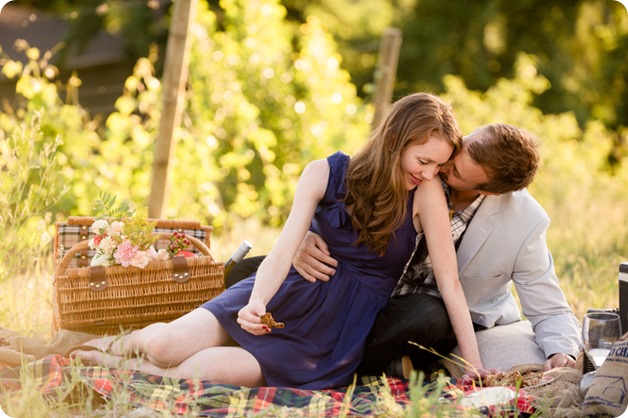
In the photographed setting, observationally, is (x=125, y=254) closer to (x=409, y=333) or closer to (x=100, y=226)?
(x=100, y=226)

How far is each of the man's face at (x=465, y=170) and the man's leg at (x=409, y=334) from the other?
519 millimetres

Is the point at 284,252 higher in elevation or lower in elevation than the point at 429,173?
lower

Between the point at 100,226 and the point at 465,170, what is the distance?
1.67 meters

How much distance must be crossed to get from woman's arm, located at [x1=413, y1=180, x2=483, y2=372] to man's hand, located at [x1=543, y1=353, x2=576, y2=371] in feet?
0.92

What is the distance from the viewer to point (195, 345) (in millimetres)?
3373

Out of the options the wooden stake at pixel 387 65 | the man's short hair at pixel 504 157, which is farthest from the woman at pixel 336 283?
the wooden stake at pixel 387 65

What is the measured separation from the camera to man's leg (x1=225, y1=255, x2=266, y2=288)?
13.5 feet

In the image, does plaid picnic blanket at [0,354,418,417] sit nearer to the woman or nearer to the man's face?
the woman

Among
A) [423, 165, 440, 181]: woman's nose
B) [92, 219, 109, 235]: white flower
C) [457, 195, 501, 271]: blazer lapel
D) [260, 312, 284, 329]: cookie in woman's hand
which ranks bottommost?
[260, 312, 284, 329]: cookie in woman's hand

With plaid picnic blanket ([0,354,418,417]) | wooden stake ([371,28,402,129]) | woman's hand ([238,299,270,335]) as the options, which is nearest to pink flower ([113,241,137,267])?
plaid picnic blanket ([0,354,418,417])

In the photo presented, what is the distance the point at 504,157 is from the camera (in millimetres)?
3455

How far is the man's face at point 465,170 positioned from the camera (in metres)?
3.49

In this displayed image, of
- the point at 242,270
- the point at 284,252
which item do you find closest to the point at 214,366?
the point at 284,252

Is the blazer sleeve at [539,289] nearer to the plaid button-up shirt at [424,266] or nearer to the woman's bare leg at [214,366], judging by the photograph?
the plaid button-up shirt at [424,266]
